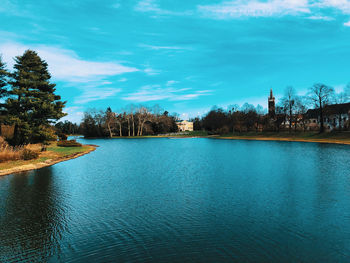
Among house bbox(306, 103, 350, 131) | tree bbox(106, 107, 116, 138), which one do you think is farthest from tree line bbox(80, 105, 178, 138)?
house bbox(306, 103, 350, 131)

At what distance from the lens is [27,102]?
27.6 meters

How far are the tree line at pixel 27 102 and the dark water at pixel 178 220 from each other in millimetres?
14515

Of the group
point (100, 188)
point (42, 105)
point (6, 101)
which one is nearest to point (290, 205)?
point (100, 188)

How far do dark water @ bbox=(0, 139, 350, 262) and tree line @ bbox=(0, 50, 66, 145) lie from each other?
Result: 14.5 metres

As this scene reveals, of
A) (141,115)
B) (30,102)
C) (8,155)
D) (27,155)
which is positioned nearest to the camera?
(8,155)

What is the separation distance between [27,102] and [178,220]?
25784 mm

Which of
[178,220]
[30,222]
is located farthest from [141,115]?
[178,220]

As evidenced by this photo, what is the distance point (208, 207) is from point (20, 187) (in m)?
10.7

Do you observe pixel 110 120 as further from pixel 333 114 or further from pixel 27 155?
pixel 333 114

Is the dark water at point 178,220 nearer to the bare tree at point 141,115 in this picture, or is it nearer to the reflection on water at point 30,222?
the reflection on water at point 30,222

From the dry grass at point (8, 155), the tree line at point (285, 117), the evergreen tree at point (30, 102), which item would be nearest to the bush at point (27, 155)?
the dry grass at point (8, 155)

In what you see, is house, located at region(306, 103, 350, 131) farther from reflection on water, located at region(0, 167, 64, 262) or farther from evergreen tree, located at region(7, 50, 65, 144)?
reflection on water, located at region(0, 167, 64, 262)

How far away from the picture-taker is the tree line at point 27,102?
27.3 metres

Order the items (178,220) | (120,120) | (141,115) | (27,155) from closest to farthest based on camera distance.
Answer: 1. (178,220)
2. (27,155)
3. (141,115)
4. (120,120)
